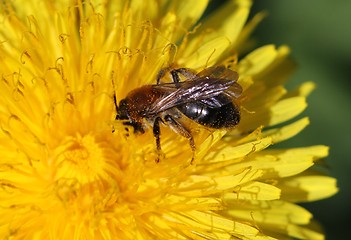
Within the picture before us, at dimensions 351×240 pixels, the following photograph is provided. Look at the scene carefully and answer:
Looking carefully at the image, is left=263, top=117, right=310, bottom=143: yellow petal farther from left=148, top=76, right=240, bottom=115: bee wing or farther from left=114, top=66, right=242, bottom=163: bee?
left=148, top=76, right=240, bottom=115: bee wing

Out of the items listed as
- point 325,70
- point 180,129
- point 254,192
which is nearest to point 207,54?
point 180,129

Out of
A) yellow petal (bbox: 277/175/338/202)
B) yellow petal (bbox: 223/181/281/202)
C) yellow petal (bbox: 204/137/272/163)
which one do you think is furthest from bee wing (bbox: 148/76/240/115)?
yellow petal (bbox: 277/175/338/202)

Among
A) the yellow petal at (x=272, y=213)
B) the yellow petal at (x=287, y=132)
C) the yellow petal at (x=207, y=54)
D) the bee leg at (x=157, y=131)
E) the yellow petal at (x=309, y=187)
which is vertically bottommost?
the yellow petal at (x=272, y=213)

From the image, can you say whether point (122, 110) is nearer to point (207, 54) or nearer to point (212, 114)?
point (212, 114)

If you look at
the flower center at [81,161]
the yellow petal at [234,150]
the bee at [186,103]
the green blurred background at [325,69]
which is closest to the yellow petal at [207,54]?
the bee at [186,103]

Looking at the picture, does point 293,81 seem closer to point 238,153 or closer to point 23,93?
point 238,153

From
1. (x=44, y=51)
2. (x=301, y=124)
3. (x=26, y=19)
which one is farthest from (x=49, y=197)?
(x=301, y=124)

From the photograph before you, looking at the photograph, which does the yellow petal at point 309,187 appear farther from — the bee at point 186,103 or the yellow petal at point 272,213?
the bee at point 186,103
